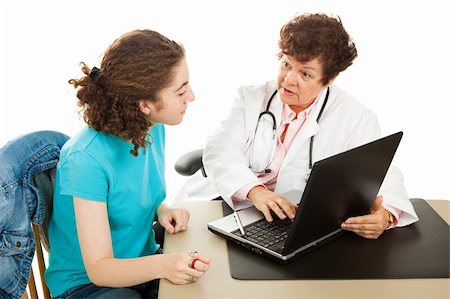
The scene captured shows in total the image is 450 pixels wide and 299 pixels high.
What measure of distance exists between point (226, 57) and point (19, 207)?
5.49 feet

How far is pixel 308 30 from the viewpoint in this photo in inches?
70.6

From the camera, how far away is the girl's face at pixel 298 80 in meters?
1.82

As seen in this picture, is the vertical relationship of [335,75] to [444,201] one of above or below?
above

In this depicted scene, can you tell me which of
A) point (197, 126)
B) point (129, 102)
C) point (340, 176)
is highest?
point (129, 102)

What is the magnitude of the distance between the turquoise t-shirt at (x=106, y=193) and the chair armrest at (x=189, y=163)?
0.89ft

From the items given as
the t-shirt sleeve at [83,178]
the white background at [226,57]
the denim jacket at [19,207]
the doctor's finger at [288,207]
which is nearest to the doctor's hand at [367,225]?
the doctor's finger at [288,207]

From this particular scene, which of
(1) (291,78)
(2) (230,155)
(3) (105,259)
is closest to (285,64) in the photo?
(1) (291,78)

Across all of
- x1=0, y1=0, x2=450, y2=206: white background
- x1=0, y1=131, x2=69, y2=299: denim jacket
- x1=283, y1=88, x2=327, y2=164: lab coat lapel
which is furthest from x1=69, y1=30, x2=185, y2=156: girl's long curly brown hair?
x1=0, y1=0, x2=450, y2=206: white background

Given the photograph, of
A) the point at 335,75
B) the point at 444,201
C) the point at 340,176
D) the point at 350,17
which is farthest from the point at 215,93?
the point at 340,176

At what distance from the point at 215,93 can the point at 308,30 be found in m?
1.25

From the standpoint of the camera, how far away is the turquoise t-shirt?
4.77 feet

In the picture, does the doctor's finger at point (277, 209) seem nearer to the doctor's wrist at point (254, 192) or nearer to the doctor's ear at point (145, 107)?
the doctor's wrist at point (254, 192)

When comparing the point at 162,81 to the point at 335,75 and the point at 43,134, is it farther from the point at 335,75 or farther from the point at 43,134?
the point at 335,75

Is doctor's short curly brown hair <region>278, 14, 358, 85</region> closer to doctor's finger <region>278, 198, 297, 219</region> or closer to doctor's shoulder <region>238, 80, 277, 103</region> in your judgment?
doctor's shoulder <region>238, 80, 277, 103</region>
